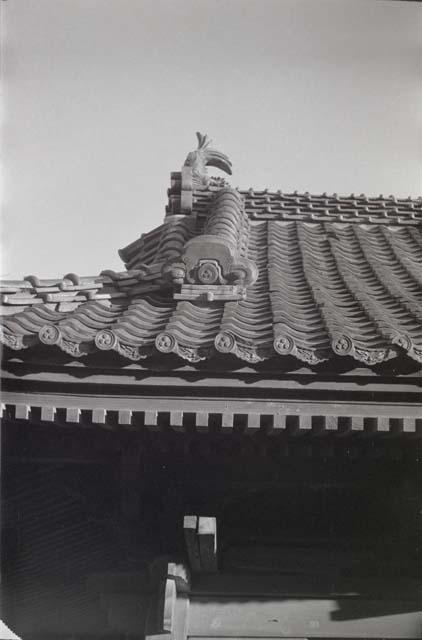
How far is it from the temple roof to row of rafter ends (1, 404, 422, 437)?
282 mm

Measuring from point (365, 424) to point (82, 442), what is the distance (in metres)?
1.51

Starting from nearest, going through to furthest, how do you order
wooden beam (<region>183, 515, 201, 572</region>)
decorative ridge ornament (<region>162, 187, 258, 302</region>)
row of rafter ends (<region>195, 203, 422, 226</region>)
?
wooden beam (<region>183, 515, 201, 572</region>) → decorative ridge ornament (<region>162, 187, 258, 302</region>) → row of rafter ends (<region>195, 203, 422, 226</region>)

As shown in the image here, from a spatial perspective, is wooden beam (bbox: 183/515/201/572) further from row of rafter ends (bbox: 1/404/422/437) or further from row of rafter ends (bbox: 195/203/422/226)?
row of rafter ends (bbox: 195/203/422/226)

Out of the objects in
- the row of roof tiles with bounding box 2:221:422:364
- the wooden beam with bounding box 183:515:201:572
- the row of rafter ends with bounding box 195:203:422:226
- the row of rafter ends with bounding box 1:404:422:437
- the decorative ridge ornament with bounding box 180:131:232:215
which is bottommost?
the wooden beam with bounding box 183:515:201:572

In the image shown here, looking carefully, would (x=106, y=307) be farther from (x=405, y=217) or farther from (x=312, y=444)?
(x=405, y=217)

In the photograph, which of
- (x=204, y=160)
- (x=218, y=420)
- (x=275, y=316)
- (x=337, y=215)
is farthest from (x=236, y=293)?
(x=204, y=160)

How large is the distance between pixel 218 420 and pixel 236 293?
1048 millimetres

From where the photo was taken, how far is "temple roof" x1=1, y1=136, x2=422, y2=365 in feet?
11.3

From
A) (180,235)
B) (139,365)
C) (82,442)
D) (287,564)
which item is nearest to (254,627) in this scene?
(287,564)

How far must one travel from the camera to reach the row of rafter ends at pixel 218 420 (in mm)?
3406

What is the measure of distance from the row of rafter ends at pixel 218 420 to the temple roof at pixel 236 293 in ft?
0.92

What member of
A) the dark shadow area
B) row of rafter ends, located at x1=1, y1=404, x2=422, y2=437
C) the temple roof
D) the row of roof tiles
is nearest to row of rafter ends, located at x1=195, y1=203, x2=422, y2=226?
the temple roof

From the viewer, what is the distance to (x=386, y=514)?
4.11 meters

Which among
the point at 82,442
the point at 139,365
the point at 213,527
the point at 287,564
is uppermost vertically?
the point at 139,365
